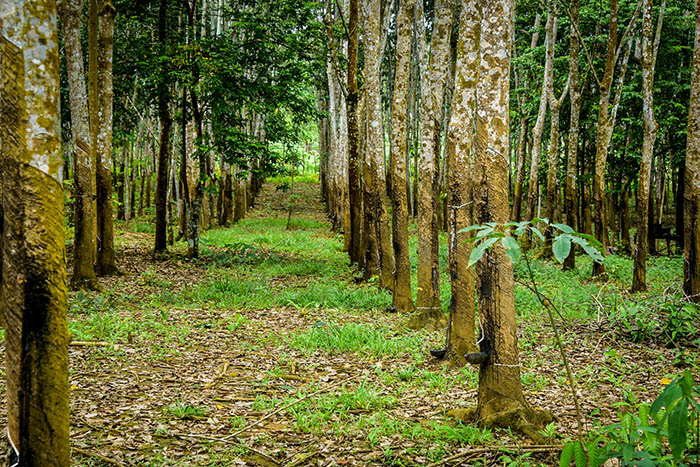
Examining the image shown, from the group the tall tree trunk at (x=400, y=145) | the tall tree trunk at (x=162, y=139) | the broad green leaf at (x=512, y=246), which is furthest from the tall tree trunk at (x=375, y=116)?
the broad green leaf at (x=512, y=246)

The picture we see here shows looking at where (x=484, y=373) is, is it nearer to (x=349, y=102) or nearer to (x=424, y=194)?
(x=424, y=194)

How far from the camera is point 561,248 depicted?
226 centimetres

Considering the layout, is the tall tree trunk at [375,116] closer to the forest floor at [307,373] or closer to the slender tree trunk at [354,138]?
the slender tree trunk at [354,138]

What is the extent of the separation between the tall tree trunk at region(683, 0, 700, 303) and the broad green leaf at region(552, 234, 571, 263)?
745 centimetres

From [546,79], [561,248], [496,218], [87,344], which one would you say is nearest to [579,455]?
[561,248]

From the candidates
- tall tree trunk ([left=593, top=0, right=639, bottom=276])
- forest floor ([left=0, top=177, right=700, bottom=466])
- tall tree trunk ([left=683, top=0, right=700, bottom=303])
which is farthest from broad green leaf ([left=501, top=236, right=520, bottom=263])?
tall tree trunk ([left=593, top=0, right=639, bottom=276])

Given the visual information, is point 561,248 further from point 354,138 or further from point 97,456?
point 354,138

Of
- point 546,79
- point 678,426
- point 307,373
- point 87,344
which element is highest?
point 546,79

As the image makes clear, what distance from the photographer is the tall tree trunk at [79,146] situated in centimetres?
944

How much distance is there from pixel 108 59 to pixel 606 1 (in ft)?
49.0

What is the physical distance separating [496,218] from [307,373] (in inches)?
129

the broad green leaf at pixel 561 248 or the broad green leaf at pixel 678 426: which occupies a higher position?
the broad green leaf at pixel 561 248

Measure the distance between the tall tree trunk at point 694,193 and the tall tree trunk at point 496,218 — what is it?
18.3 feet

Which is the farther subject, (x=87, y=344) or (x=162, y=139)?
(x=162, y=139)
